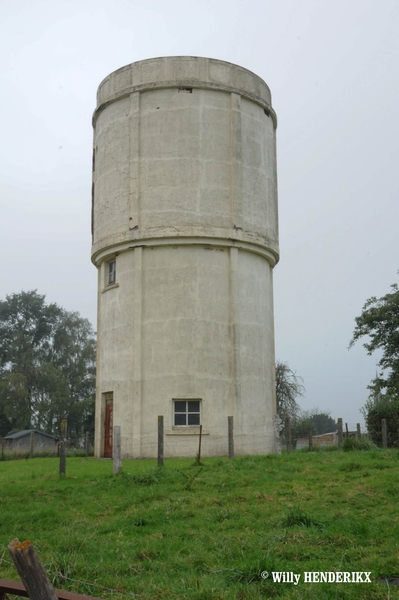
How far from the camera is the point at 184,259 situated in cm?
2427

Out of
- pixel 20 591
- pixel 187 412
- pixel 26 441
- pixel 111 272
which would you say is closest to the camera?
pixel 20 591

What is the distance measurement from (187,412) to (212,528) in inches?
529

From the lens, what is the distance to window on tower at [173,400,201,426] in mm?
23406

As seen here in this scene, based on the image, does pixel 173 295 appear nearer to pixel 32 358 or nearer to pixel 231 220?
pixel 231 220

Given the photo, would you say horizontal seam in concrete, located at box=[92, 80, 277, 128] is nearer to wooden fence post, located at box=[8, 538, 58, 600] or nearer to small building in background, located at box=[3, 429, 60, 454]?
small building in background, located at box=[3, 429, 60, 454]

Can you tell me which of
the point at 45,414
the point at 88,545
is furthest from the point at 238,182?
the point at 45,414

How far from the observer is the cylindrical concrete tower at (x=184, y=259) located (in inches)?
925

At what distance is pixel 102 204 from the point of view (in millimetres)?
26359

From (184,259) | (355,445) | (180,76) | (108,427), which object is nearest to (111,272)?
(184,259)

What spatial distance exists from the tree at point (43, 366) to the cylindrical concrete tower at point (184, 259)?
3239 cm

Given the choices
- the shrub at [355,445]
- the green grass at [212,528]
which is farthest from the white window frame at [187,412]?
the green grass at [212,528]

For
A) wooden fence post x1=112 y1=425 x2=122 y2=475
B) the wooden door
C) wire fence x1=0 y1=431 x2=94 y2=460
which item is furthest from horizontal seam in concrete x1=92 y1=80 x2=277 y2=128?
wooden fence post x1=112 y1=425 x2=122 y2=475

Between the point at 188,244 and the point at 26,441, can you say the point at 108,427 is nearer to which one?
the point at 188,244

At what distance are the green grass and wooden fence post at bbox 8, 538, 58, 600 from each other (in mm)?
3136
